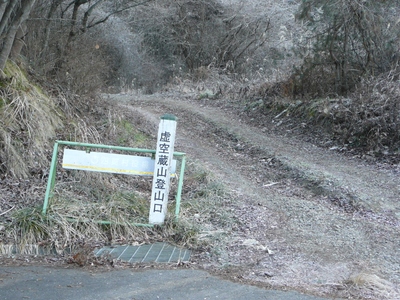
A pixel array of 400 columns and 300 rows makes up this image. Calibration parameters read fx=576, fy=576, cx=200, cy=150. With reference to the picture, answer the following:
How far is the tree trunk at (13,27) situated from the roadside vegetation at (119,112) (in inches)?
2.1

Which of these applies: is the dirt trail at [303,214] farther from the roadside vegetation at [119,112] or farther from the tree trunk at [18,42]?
the tree trunk at [18,42]

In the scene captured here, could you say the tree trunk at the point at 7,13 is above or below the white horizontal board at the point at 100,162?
above

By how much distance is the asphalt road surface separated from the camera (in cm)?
542

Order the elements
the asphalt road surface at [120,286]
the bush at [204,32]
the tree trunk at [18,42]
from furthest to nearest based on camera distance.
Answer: the bush at [204,32] < the tree trunk at [18,42] < the asphalt road surface at [120,286]

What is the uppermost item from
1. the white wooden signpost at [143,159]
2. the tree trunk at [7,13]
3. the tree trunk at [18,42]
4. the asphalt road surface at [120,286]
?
the tree trunk at [7,13]

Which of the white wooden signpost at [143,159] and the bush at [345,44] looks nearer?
the white wooden signpost at [143,159]

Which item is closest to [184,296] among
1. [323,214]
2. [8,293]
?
[8,293]

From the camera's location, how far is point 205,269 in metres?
6.30

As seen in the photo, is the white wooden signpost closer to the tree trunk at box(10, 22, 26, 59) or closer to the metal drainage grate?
the metal drainage grate

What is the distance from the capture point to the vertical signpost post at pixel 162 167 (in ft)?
23.4

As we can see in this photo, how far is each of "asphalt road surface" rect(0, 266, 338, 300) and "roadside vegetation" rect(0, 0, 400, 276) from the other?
79 centimetres

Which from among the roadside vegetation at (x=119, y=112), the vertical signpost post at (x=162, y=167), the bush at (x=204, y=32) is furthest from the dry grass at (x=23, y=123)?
the bush at (x=204, y=32)

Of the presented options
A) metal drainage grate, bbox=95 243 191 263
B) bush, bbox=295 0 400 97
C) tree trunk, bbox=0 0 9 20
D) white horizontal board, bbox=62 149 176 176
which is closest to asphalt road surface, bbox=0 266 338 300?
metal drainage grate, bbox=95 243 191 263

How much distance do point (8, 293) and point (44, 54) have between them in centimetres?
756
